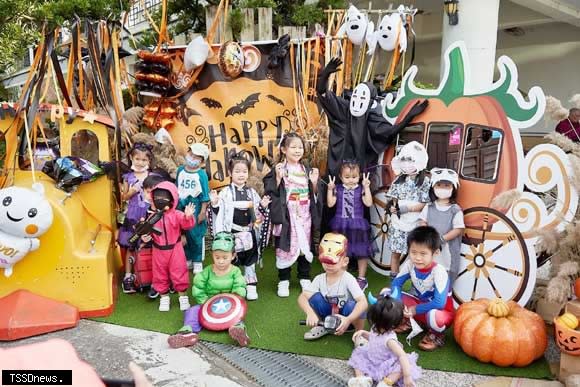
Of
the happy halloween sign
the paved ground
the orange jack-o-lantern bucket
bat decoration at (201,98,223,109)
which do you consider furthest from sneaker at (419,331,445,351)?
bat decoration at (201,98,223,109)

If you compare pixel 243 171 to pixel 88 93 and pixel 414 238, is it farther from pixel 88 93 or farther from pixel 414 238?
pixel 88 93

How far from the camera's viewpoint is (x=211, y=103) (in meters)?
6.46

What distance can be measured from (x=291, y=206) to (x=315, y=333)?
1280 mm

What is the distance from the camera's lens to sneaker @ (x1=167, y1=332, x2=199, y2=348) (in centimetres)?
365

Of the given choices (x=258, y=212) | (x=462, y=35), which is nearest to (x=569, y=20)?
(x=462, y=35)

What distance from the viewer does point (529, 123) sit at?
3.87 meters

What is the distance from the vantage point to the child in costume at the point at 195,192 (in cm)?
492

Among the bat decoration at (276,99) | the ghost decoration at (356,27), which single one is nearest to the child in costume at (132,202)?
the bat decoration at (276,99)

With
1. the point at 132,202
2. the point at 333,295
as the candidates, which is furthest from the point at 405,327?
the point at 132,202

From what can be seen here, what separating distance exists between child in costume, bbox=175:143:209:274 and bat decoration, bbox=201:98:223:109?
5.19 ft

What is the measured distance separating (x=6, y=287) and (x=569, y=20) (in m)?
11.2

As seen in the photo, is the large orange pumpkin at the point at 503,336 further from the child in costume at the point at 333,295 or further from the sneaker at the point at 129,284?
the sneaker at the point at 129,284

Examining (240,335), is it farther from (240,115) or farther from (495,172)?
(240,115)

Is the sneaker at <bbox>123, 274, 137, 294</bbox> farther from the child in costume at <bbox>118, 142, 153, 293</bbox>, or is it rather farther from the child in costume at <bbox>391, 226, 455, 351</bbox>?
the child in costume at <bbox>391, 226, 455, 351</bbox>
